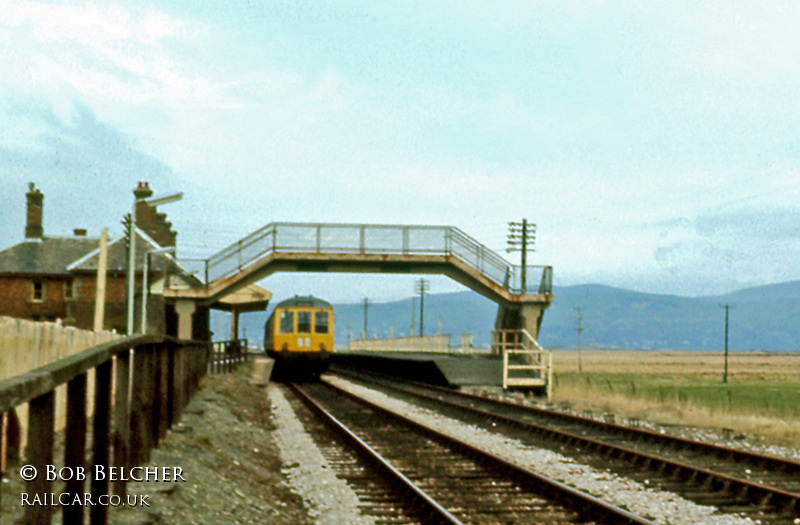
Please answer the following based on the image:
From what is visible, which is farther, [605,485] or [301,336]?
[301,336]

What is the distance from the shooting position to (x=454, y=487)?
9539 mm

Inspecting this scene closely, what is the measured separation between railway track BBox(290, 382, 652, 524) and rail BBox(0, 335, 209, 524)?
2.55 metres

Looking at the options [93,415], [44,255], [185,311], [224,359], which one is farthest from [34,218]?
[93,415]

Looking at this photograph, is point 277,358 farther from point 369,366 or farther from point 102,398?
point 102,398

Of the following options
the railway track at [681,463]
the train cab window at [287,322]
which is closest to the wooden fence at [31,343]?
the railway track at [681,463]

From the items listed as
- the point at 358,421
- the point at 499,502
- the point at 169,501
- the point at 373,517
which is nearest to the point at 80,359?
the point at 169,501

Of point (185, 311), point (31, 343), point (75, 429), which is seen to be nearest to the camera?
point (75, 429)

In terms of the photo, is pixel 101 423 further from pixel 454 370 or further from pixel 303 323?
pixel 303 323

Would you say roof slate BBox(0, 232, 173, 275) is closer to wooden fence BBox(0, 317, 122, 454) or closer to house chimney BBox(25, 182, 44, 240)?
house chimney BBox(25, 182, 44, 240)

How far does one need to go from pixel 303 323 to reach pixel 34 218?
29.6 m

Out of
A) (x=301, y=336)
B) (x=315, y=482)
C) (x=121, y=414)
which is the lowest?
(x=315, y=482)

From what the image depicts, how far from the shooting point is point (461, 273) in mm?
33500

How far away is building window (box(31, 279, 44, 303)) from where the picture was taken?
174ft

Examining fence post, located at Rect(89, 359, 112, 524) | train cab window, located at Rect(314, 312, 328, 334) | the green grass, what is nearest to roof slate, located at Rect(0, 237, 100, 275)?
train cab window, located at Rect(314, 312, 328, 334)
